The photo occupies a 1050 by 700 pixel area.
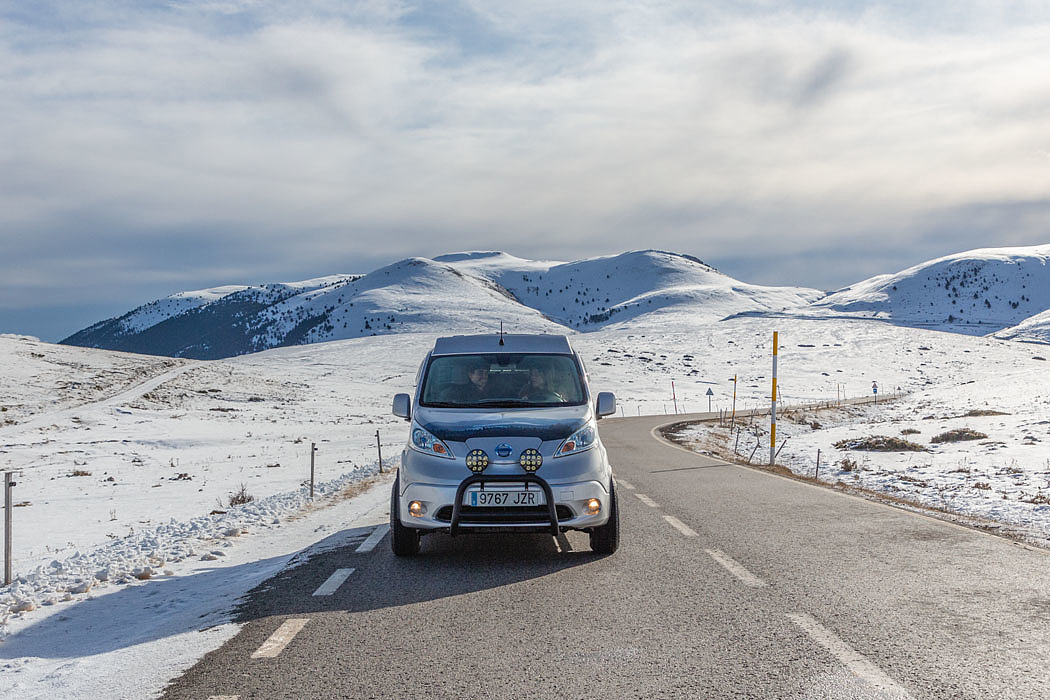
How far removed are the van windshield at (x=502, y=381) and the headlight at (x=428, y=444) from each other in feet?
1.99

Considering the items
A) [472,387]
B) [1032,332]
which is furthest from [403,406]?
[1032,332]

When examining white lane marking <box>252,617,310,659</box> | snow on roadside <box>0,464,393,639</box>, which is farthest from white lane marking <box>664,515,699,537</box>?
snow on roadside <box>0,464,393,639</box>

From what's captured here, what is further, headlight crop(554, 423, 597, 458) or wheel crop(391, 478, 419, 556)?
wheel crop(391, 478, 419, 556)

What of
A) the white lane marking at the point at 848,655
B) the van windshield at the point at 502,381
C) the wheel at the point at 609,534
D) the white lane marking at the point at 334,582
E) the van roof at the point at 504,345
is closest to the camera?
the white lane marking at the point at 848,655

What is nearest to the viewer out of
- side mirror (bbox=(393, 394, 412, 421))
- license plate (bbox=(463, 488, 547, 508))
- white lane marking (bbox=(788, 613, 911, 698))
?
white lane marking (bbox=(788, 613, 911, 698))

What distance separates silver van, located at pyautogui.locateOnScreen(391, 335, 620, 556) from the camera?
24.2 feet

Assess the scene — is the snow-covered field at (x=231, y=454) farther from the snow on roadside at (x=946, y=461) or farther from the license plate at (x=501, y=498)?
the license plate at (x=501, y=498)

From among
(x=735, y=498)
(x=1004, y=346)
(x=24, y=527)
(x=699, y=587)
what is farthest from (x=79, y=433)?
(x=1004, y=346)

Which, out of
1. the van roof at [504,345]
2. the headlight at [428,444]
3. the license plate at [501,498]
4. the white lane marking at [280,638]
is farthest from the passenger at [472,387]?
the white lane marking at [280,638]

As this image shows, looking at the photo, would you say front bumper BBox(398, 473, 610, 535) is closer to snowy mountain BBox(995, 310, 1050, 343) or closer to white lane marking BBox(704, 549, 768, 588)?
white lane marking BBox(704, 549, 768, 588)

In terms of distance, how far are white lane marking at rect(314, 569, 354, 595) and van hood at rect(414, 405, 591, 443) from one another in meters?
1.45

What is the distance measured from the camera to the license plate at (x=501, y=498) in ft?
24.2

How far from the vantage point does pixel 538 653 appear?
491cm

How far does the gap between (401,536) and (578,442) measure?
1916 mm
